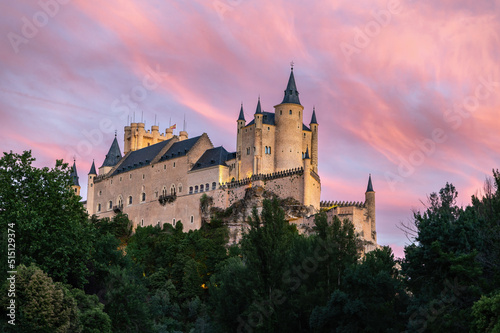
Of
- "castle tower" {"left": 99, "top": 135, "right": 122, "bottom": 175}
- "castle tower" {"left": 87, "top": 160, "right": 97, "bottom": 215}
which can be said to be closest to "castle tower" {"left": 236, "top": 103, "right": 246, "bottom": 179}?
"castle tower" {"left": 99, "top": 135, "right": 122, "bottom": 175}

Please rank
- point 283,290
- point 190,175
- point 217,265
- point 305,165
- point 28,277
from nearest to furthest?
point 28,277
point 283,290
point 217,265
point 305,165
point 190,175

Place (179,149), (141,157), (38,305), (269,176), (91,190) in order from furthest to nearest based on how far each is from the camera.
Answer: (91,190)
(141,157)
(179,149)
(269,176)
(38,305)

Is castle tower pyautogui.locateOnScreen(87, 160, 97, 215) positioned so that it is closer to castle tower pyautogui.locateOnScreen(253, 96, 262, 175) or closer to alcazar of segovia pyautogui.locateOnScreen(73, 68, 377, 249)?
alcazar of segovia pyautogui.locateOnScreen(73, 68, 377, 249)

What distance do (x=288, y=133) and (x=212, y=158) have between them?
520 inches

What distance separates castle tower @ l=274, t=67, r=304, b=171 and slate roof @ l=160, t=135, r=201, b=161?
17.3 meters

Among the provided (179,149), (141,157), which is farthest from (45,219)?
(141,157)

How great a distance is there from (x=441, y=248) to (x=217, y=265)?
38.2 m

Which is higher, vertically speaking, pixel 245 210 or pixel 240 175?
pixel 240 175

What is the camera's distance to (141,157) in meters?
117

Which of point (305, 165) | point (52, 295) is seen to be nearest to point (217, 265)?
point (305, 165)

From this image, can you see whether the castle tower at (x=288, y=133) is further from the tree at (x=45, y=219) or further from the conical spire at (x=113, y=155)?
the tree at (x=45, y=219)

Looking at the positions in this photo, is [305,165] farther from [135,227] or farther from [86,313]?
[86,313]

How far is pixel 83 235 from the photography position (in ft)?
164

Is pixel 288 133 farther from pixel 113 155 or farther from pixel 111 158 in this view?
pixel 113 155
